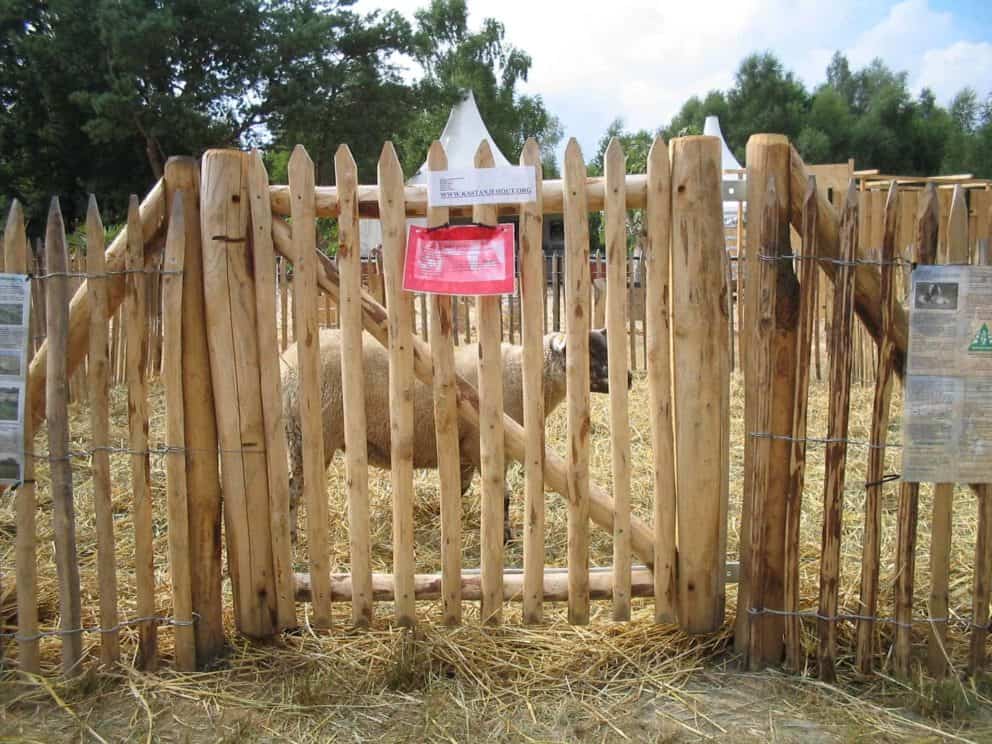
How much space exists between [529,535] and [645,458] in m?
4.33

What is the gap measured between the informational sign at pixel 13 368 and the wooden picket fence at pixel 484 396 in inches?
2.8

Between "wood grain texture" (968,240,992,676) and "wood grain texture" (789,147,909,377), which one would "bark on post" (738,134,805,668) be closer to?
"wood grain texture" (789,147,909,377)

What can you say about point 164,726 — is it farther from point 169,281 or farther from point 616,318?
point 616,318

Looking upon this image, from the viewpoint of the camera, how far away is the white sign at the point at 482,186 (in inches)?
125

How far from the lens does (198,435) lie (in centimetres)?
342

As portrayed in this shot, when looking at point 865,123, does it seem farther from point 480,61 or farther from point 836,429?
point 836,429

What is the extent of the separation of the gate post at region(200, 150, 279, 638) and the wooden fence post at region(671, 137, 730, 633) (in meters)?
1.82

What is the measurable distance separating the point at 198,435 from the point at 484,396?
1.26 m

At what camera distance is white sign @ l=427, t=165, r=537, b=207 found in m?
3.17

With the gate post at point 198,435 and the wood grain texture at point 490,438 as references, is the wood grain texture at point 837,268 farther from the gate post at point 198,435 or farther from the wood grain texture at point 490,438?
the gate post at point 198,435

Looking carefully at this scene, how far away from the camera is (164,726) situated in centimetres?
301

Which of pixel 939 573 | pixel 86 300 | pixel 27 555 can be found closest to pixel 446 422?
pixel 86 300

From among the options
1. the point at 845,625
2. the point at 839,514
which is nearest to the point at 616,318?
the point at 839,514

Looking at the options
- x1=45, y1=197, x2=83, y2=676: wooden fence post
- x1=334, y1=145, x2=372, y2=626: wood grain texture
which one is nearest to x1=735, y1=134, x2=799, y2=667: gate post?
x1=334, y1=145, x2=372, y2=626: wood grain texture
